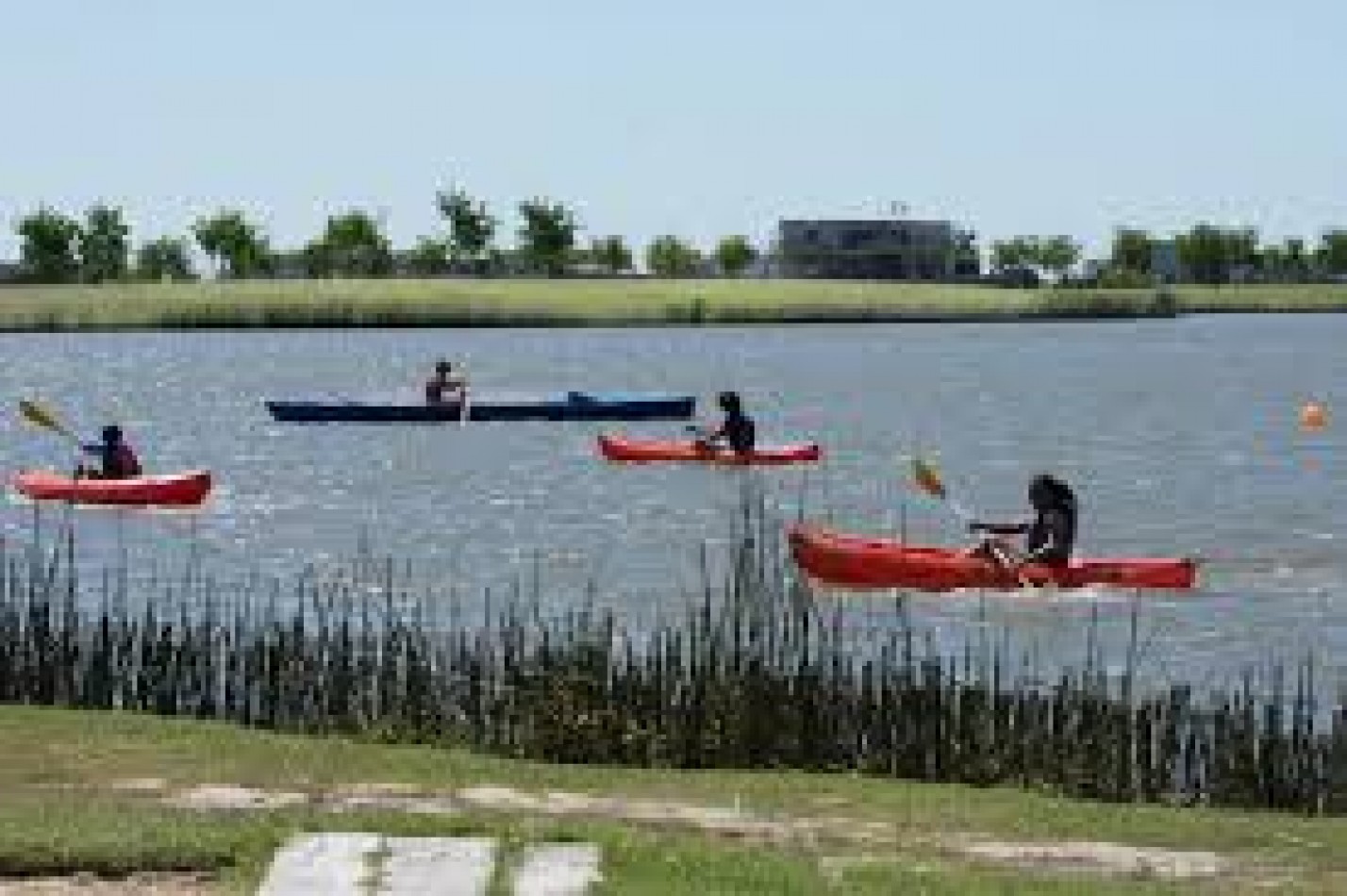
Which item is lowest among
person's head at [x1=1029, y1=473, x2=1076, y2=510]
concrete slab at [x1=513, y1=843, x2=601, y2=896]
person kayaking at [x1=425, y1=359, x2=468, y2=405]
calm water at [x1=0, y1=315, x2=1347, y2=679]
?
calm water at [x1=0, y1=315, x2=1347, y2=679]

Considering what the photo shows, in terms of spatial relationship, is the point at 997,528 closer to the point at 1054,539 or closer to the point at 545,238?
the point at 1054,539

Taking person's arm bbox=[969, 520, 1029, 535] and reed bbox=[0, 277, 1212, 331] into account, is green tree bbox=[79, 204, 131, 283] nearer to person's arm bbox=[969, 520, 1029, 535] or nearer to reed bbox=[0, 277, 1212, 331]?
reed bbox=[0, 277, 1212, 331]

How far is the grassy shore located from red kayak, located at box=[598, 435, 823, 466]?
65.5 meters

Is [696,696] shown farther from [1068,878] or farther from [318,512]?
[318,512]

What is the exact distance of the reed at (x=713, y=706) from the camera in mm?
16547

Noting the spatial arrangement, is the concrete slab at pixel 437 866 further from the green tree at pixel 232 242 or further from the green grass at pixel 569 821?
the green tree at pixel 232 242

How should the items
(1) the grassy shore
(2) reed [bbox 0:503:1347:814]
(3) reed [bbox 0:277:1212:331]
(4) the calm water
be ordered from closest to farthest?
(2) reed [bbox 0:503:1347:814]
(4) the calm water
(3) reed [bbox 0:277:1212:331]
(1) the grassy shore

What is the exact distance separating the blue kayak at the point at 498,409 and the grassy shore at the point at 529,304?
171 ft

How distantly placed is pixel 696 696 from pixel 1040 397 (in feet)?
242

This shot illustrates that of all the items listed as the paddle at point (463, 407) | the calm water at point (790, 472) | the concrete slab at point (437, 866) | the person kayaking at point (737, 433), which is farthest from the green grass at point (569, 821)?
the paddle at point (463, 407)

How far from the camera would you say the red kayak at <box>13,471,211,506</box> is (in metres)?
43.5

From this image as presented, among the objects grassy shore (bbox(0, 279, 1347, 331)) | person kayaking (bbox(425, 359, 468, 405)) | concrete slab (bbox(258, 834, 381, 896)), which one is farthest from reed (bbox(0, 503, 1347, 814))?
grassy shore (bbox(0, 279, 1347, 331))

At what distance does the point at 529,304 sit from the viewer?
5645 inches

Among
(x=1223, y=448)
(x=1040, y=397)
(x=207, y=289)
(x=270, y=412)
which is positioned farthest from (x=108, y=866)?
(x=207, y=289)
